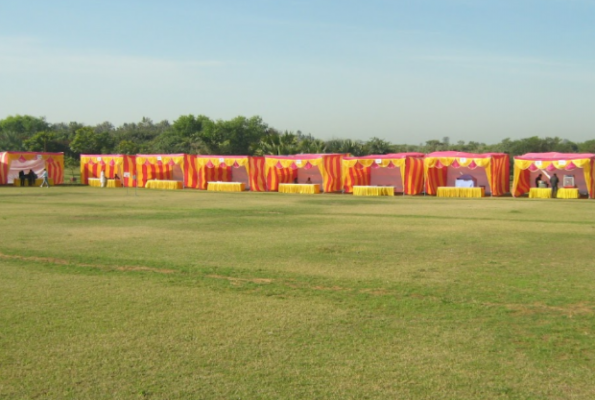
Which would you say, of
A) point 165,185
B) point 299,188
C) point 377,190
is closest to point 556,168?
point 377,190

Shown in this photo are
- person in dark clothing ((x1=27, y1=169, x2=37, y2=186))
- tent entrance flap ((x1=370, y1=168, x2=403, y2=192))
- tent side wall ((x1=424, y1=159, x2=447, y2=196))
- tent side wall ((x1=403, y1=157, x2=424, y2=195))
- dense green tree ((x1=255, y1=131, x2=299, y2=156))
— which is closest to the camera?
tent side wall ((x1=403, y1=157, x2=424, y2=195))

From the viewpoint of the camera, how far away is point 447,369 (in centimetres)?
485

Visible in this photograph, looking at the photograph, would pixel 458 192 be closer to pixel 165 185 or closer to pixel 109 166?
pixel 165 185

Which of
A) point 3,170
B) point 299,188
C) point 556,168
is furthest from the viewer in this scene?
point 3,170

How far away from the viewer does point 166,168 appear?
3822 centimetres

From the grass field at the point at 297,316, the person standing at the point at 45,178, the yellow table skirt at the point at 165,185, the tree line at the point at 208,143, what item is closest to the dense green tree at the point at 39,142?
the tree line at the point at 208,143

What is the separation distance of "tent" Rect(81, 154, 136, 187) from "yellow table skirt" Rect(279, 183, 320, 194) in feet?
33.5

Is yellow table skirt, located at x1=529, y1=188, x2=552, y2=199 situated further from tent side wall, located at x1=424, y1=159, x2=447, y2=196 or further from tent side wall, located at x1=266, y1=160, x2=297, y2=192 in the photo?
tent side wall, located at x1=266, y1=160, x2=297, y2=192

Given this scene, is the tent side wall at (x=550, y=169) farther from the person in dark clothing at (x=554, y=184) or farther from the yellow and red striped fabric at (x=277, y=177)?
the yellow and red striped fabric at (x=277, y=177)

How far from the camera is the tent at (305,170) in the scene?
32562 mm

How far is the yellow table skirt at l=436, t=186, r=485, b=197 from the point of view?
28781 mm

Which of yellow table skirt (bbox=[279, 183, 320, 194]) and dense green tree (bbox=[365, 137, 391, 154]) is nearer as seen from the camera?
yellow table skirt (bbox=[279, 183, 320, 194])

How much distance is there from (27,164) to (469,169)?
2716 centimetres

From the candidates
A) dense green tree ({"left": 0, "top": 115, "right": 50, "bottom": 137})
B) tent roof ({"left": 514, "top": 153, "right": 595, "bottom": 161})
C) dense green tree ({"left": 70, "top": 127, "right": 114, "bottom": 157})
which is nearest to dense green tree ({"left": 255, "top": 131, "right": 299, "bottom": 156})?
tent roof ({"left": 514, "top": 153, "right": 595, "bottom": 161})
